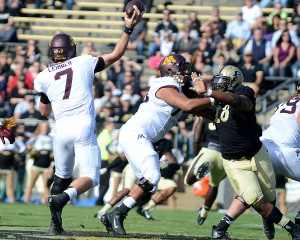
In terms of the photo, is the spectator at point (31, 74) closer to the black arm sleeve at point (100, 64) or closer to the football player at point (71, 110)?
the football player at point (71, 110)


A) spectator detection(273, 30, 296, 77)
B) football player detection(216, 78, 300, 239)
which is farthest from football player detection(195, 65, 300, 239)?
spectator detection(273, 30, 296, 77)

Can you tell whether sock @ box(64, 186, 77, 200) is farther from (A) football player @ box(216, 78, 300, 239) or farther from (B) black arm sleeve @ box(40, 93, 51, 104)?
(A) football player @ box(216, 78, 300, 239)

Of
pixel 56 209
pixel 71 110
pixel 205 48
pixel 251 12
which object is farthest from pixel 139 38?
pixel 56 209

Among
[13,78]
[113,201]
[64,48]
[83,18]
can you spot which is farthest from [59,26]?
[64,48]

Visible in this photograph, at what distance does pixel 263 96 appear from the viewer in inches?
611

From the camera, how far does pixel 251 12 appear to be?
17.4 m

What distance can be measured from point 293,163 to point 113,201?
163 inches

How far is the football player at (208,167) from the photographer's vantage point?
10.4 meters

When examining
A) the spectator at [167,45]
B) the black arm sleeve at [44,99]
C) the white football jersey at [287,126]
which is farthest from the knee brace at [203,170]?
the spectator at [167,45]

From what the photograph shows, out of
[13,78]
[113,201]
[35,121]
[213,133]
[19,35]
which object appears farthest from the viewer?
[19,35]

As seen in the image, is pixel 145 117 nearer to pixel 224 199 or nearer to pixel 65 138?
pixel 65 138

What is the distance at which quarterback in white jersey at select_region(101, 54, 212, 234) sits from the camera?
7391 millimetres

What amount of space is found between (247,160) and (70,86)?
2.08 m

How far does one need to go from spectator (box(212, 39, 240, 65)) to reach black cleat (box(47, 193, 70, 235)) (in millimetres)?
9058
